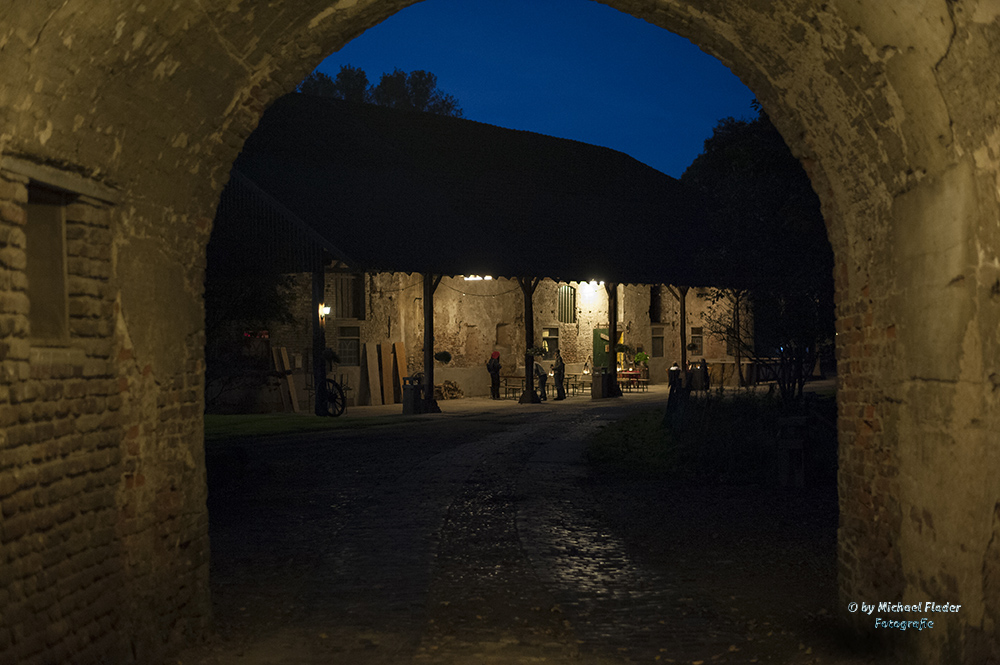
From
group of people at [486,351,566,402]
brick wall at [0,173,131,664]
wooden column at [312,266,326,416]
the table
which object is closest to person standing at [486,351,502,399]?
group of people at [486,351,566,402]

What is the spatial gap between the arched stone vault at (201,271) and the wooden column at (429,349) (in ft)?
53.7

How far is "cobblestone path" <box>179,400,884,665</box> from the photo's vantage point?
16.5ft

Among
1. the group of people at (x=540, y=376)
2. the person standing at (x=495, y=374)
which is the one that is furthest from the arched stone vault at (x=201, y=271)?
the person standing at (x=495, y=374)

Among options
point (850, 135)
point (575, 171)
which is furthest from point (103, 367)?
point (575, 171)

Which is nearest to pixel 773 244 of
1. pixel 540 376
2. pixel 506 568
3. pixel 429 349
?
pixel 506 568

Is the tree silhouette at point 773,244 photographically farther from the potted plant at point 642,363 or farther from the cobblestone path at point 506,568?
the potted plant at point 642,363

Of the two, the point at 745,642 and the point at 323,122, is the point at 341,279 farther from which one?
the point at 745,642

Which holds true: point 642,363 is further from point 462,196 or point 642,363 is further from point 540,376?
point 462,196

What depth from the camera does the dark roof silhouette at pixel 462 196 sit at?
22.3 metres

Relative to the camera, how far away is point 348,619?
5.54 m

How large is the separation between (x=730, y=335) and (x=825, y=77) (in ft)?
37.0

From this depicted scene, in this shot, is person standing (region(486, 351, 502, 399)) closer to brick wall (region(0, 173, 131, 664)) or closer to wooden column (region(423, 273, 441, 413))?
wooden column (region(423, 273, 441, 413))

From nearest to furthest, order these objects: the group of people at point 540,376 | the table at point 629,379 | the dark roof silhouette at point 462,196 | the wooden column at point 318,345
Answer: the wooden column at point 318,345
the dark roof silhouette at point 462,196
the group of people at point 540,376
the table at point 629,379

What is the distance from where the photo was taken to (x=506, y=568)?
680 cm
